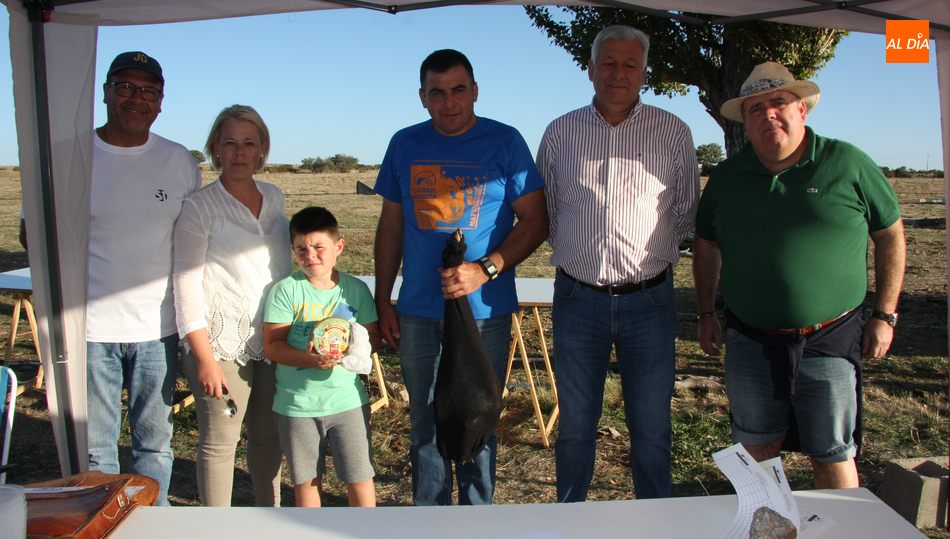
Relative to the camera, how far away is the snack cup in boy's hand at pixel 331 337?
2492 millimetres

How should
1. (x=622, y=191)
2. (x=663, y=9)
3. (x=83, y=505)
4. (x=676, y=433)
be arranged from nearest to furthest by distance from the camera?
1. (x=83, y=505)
2. (x=622, y=191)
3. (x=663, y=9)
4. (x=676, y=433)

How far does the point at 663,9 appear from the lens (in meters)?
2.88

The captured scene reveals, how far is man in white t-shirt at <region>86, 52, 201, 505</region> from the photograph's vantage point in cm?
259

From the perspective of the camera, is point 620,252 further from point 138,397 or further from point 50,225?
point 50,225

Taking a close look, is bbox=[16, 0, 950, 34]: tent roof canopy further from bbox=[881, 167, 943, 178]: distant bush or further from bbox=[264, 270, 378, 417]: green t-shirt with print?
bbox=[881, 167, 943, 178]: distant bush

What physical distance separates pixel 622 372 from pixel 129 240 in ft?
6.28

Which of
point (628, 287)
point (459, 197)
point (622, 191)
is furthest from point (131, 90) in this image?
point (628, 287)

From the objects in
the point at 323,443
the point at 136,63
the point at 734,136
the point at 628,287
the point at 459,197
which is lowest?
the point at 323,443

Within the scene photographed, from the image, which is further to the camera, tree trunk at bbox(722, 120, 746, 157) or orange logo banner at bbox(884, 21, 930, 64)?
tree trunk at bbox(722, 120, 746, 157)

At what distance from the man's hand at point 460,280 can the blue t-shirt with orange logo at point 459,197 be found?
14 centimetres

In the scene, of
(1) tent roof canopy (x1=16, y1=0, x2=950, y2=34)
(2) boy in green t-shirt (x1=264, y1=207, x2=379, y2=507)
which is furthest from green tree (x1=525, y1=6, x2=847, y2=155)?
(2) boy in green t-shirt (x1=264, y1=207, x2=379, y2=507)

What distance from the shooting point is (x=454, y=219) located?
8.70 ft

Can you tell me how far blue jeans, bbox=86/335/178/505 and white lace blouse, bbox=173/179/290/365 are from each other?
0.15 metres

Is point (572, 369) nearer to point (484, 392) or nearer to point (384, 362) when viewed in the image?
point (484, 392)
